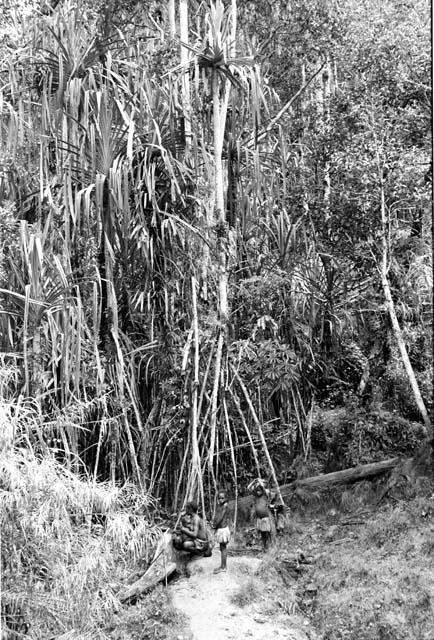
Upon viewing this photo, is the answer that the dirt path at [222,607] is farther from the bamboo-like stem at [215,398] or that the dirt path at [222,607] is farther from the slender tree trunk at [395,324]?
the slender tree trunk at [395,324]

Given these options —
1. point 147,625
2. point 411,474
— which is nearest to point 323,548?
point 411,474

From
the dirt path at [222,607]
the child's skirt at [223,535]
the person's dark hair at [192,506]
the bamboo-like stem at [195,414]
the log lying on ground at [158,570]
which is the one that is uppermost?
the bamboo-like stem at [195,414]

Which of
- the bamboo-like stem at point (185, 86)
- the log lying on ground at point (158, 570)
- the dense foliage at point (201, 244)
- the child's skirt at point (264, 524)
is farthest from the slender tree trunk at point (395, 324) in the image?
the log lying on ground at point (158, 570)

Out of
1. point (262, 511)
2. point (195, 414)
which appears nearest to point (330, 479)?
point (262, 511)

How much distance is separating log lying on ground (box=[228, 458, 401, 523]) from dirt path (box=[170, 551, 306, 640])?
104cm

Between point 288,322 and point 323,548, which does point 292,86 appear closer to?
point 288,322

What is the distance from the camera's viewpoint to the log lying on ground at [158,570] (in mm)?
7030

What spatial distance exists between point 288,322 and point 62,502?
4509mm

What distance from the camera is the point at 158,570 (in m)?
7.38

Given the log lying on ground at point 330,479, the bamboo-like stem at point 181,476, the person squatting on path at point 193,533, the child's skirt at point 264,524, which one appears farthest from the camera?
the log lying on ground at point 330,479

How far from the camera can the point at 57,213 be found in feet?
26.3

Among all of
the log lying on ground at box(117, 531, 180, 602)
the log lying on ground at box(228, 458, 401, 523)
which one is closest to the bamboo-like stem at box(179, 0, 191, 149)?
the log lying on ground at box(228, 458, 401, 523)

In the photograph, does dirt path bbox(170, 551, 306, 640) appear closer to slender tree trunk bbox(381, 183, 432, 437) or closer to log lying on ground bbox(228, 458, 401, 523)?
log lying on ground bbox(228, 458, 401, 523)

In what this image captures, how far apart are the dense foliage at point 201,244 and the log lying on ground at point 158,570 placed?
753mm
